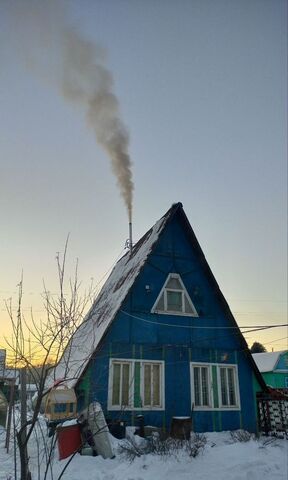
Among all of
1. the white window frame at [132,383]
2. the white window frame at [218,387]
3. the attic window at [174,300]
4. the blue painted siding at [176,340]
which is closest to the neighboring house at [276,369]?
the blue painted siding at [176,340]

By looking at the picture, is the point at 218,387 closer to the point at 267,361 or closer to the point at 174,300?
the point at 174,300

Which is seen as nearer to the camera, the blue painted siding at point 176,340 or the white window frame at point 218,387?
the blue painted siding at point 176,340

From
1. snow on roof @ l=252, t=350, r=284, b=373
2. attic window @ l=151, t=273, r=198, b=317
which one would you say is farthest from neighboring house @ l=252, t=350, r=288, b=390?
attic window @ l=151, t=273, r=198, b=317

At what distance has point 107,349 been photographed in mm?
12773

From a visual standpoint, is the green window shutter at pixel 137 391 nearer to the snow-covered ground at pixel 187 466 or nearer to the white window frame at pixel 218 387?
the white window frame at pixel 218 387

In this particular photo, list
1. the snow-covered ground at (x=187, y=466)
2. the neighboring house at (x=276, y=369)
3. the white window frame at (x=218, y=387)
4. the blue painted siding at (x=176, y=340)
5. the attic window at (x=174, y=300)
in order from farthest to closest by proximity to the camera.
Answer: the neighboring house at (x=276, y=369) < the attic window at (x=174, y=300) < the white window frame at (x=218, y=387) < the blue painted siding at (x=176, y=340) < the snow-covered ground at (x=187, y=466)

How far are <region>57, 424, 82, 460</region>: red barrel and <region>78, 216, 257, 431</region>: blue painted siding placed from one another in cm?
184

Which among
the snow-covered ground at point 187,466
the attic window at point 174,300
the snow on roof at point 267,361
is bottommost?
the snow-covered ground at point 187,466

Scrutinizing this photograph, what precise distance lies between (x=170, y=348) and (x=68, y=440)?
195 inches

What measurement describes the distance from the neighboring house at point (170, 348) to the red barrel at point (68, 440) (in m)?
1.63

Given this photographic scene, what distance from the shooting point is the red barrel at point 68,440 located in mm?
9867

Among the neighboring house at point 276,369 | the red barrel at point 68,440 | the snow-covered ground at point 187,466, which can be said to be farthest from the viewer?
the neighboring house at point 276,369

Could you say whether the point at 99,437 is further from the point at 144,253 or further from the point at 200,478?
the point at 144,253

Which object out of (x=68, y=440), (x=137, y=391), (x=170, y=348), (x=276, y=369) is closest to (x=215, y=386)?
(x=170, y=348)
